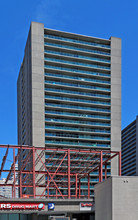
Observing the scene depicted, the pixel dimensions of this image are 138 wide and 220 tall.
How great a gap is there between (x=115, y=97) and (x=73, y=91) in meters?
15.6

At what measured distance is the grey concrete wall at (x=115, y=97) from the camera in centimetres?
9694

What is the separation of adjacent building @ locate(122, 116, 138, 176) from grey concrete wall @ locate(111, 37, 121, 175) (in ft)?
154

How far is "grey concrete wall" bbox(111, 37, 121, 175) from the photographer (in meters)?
96.9

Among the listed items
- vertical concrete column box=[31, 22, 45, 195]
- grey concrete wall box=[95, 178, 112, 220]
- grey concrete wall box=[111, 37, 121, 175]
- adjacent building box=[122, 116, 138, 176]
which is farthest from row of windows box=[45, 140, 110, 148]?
grey concrete wall box=[95, 178, 112, 220]

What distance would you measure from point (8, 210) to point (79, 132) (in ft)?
194

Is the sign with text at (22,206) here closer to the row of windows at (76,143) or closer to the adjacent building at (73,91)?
the adjacent building at (73,91)

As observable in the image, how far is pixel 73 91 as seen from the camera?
321ft

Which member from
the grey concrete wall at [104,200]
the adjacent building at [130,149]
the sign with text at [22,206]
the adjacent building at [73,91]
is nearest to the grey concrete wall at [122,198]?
the grey concrete wall at [104,200]

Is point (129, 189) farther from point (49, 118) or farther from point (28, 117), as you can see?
point (28, 117)

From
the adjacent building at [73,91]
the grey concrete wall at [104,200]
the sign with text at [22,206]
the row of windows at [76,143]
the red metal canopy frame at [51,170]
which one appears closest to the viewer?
the grey concrete wall at [104,200]

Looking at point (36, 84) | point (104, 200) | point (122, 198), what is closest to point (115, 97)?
point (36, 84)

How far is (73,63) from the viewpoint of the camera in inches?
3917

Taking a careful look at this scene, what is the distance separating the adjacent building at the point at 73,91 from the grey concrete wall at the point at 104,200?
5183 cm

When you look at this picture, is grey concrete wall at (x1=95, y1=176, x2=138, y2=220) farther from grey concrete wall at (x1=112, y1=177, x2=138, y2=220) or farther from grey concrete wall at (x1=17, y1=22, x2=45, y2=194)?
grey concrete wall at (x1=17, y1=22, x2=45, y2=194)
